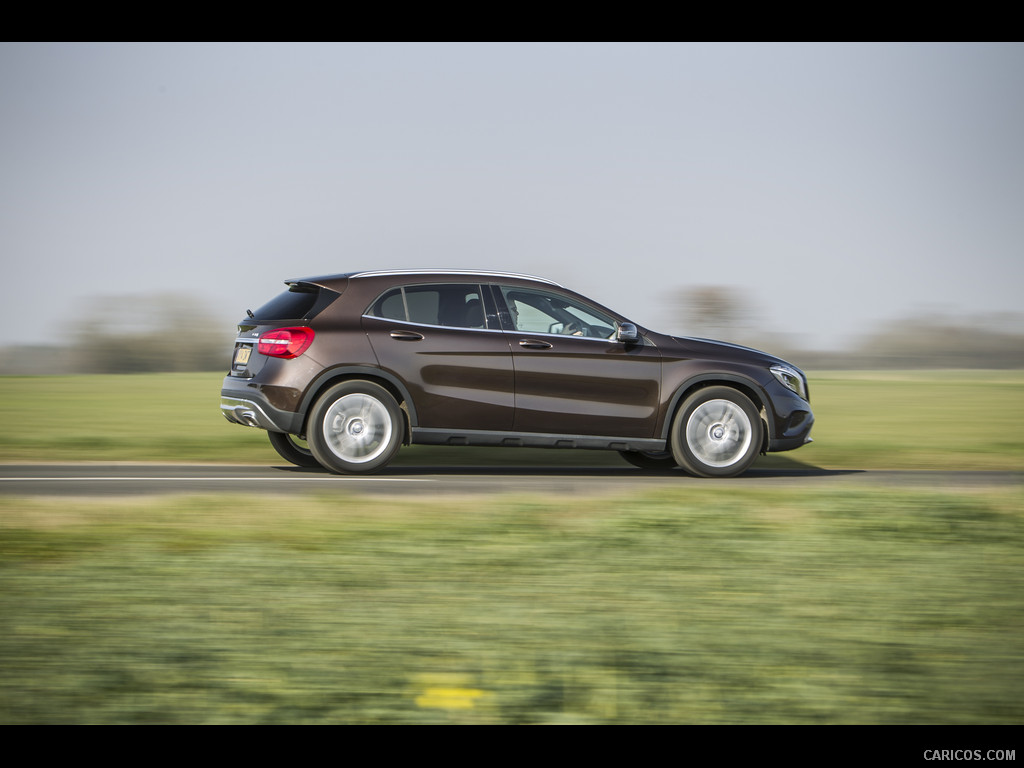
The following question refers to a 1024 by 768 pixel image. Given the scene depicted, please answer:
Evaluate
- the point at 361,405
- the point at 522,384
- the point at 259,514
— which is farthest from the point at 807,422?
the point at 259,514

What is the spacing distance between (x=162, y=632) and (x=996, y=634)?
10.9 feet

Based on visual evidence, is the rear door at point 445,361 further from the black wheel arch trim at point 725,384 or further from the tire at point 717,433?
the tire at point 717,433

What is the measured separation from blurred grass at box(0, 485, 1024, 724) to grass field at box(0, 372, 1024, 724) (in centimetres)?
1

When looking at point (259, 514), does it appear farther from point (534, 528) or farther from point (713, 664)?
point (713, 664)

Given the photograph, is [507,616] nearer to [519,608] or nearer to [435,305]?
[519,608]

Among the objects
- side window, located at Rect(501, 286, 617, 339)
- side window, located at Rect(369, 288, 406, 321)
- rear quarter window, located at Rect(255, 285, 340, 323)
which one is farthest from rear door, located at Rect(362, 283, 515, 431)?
rear quarter window, located at Rect(255, 285, 340, 323)

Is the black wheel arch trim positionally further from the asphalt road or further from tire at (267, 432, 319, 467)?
tire at (267, 432, 319, 467)

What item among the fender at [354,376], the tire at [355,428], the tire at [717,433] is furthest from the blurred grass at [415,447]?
the tire at [717,433]

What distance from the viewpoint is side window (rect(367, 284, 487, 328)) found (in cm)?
938

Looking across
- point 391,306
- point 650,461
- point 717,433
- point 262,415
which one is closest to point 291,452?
point 262,415

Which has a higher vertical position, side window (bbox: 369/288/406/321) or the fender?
side window (bbox: 369/288/406/321)

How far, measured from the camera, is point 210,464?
10.9m

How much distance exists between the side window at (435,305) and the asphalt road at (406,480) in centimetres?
140

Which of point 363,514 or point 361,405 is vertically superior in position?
point 361,405
